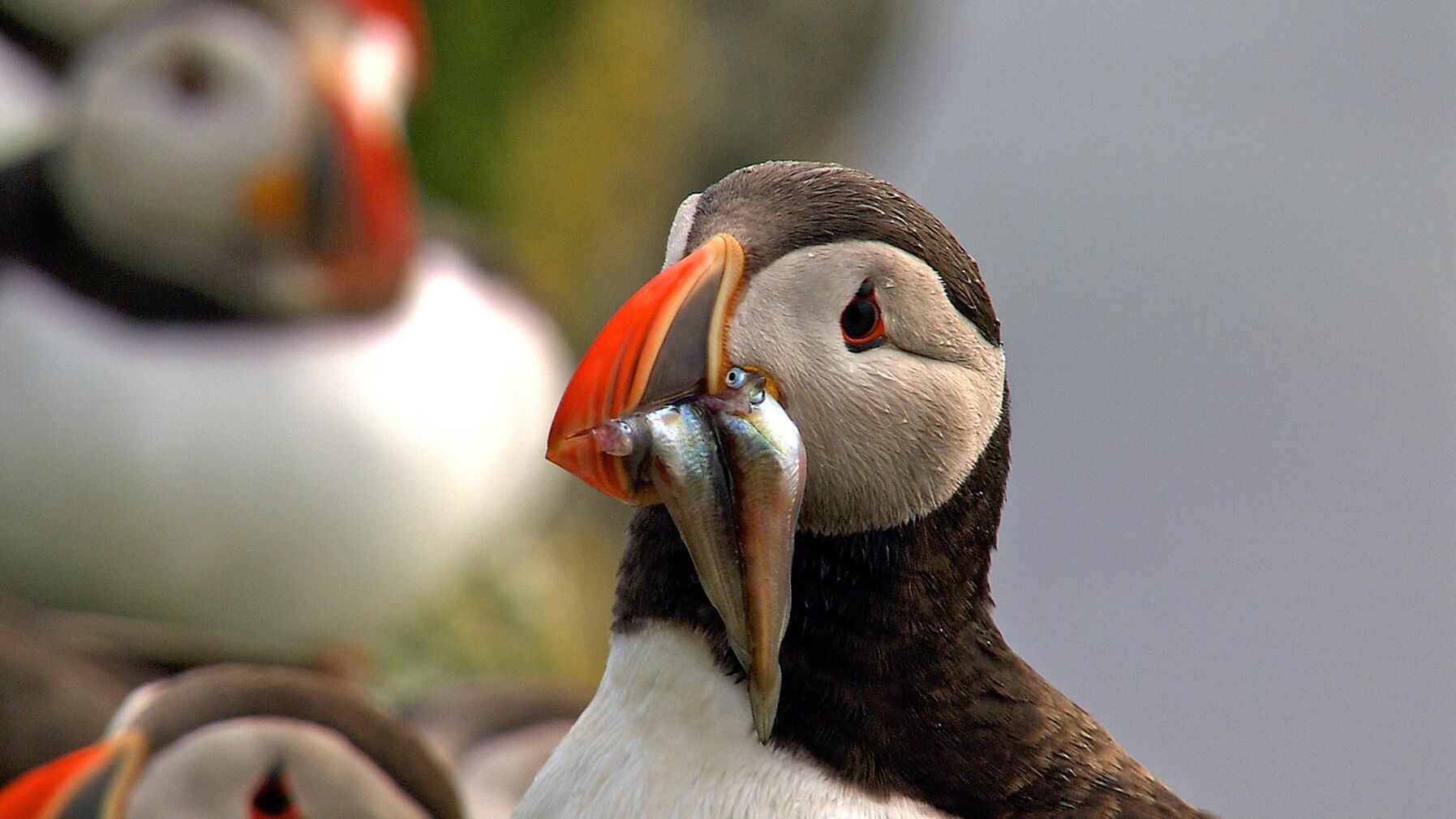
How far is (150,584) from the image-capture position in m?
2.33

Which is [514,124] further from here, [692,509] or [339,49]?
[692,509]

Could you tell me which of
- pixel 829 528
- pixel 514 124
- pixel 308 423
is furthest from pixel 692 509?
pixel 514 124

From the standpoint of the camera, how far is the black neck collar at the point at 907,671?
87 cm

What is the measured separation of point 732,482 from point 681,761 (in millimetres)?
162

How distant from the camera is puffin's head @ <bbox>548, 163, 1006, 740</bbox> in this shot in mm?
781

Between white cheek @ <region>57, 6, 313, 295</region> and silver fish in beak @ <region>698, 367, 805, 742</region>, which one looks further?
white cheek @ <region>57, 6, 313, 295</region>

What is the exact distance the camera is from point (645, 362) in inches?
30.4

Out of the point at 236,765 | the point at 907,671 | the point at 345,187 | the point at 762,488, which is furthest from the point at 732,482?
the point at 345,187

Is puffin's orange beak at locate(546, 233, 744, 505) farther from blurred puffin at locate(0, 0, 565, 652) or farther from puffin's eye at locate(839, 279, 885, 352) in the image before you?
blurred puffin at locate(0, 0, 565, 652)

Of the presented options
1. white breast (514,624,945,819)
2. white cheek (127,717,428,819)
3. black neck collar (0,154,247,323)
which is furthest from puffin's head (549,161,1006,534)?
black neck collar (0,154,247,323)

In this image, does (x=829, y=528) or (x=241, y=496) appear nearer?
(x=829, y=528)

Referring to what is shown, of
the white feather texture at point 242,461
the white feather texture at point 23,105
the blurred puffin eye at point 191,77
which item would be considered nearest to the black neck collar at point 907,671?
the white feather texture at point 242,461

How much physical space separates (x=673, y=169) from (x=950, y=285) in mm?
3282

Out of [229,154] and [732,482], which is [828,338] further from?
[229,154]
